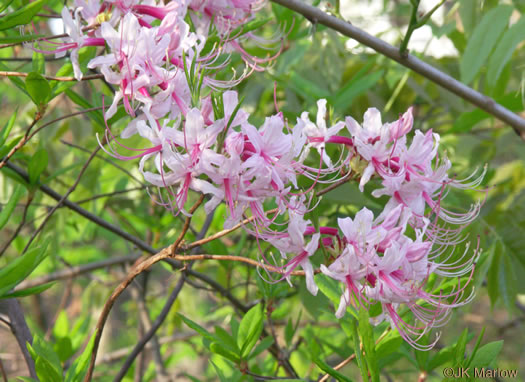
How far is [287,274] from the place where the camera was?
92 centimetres

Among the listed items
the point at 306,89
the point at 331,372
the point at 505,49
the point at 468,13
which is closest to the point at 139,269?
the point at 331,372

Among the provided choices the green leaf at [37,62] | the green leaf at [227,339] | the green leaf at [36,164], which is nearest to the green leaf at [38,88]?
the green leaf at [37,62]

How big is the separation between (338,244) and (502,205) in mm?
1464

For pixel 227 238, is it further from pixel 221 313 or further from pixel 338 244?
pixel 338 244

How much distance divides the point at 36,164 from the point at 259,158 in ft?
1.97

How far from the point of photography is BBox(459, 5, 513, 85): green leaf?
4.34 ft

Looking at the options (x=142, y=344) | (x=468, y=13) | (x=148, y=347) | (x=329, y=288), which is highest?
(x=468, y=13)

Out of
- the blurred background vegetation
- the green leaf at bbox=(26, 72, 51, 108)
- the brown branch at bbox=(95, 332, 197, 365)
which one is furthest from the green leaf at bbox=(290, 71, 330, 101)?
the brown branch at bbox=(95, 332, 197, 365)

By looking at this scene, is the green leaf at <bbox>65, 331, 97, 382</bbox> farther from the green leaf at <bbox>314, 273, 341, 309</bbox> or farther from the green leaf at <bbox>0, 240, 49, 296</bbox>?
the green leaf at <bbox>314, 273, 341, 309</bbox>

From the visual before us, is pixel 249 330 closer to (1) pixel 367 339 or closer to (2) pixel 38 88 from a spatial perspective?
(1) pixel 367 339

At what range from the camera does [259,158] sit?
31.2 inches

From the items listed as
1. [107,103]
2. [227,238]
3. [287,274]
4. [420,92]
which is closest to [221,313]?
[227,238]

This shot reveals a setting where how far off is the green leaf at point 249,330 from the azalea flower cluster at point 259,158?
171 millimetres

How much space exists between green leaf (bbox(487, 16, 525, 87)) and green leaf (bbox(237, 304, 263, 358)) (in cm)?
71
